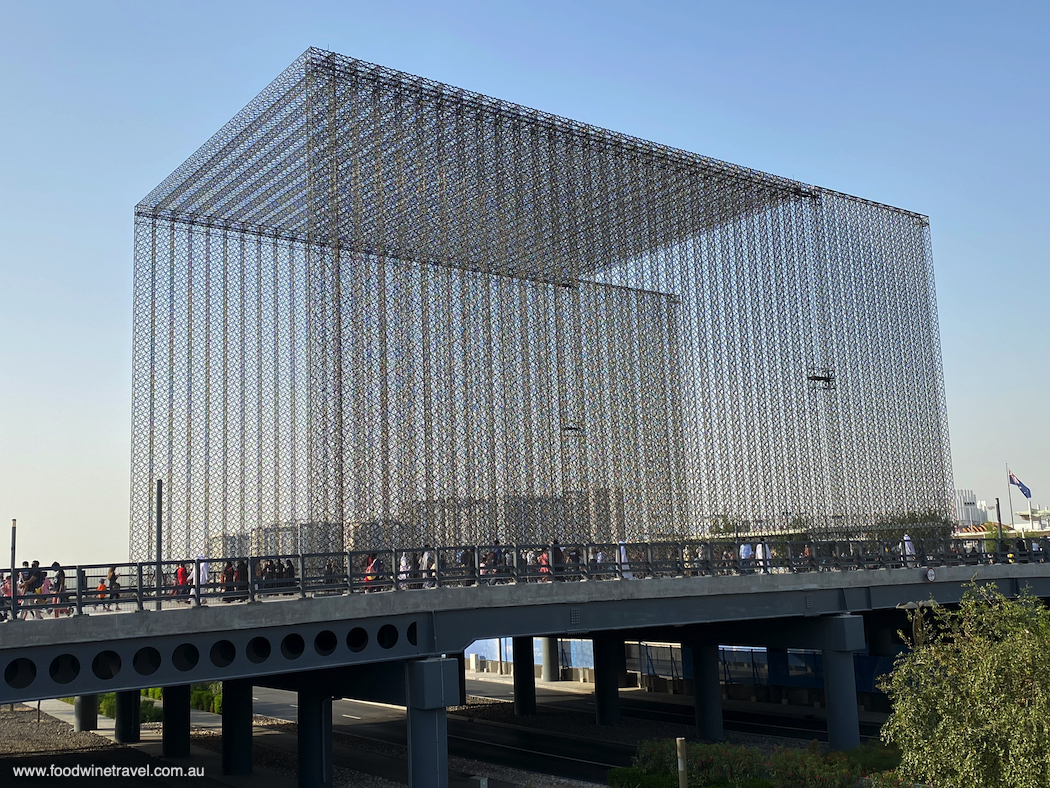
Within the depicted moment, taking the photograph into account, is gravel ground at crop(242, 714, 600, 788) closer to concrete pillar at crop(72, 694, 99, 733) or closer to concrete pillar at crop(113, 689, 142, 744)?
concrete pillar at crop(113, 689, 142, 744)

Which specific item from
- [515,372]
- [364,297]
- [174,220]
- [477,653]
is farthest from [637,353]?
[477,653]

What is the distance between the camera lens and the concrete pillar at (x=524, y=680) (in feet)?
157

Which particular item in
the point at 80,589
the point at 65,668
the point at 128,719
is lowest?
the point at 128,719

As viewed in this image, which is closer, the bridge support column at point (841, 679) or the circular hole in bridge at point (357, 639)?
the circular hole in bridge at point (357, 639)

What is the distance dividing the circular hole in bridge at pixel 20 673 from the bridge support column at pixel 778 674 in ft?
125

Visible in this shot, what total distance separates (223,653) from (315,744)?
797 centimetres

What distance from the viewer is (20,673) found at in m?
20.8

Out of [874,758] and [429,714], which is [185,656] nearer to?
[429,714]

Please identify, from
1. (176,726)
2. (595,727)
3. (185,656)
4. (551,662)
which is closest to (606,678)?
(595,727)

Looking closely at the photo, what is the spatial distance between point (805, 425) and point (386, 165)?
81.1 ft

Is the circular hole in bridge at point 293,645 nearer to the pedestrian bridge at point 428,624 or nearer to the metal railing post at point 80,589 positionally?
the pedestrian bridge at point 428,624

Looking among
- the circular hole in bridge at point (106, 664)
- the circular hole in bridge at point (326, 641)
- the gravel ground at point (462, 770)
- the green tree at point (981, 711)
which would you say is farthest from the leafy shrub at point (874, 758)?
the circular hole in bridge at point (106, 664)

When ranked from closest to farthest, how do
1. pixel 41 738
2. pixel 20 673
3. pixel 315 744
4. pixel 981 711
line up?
pixel 981 711 < pixel 20 673 < pixel 315 744 < pixel 41 738

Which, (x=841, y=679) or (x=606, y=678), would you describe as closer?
(x=841, y=679)
